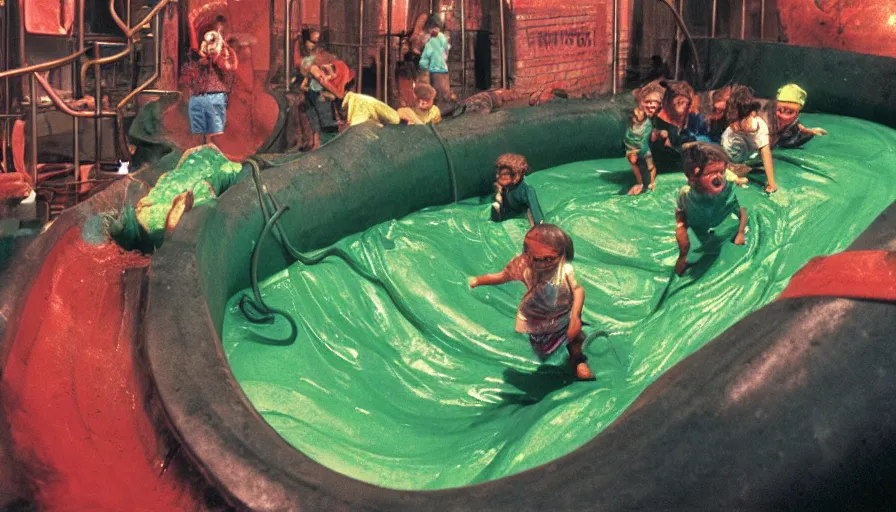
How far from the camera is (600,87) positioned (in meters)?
11.0

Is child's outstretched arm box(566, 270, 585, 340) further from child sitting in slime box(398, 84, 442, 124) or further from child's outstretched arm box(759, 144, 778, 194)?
child sitting in slime box(398, 84, 442, 124)

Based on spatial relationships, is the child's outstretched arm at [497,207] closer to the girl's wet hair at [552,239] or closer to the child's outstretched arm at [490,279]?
the child's outstretched arm at [490,279]

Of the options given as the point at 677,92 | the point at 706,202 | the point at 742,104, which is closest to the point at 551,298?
the point at 706,202

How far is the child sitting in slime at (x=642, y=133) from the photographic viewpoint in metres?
6.29

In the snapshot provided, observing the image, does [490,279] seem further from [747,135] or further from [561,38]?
[561,38]

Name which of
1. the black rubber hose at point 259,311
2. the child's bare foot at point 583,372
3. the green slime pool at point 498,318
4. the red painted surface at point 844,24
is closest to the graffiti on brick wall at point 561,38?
the red painted surface at point 844,24

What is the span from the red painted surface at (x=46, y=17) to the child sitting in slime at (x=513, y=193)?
2.75 m

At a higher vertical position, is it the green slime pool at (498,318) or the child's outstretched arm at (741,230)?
the child's outstretched arm at (741,230)

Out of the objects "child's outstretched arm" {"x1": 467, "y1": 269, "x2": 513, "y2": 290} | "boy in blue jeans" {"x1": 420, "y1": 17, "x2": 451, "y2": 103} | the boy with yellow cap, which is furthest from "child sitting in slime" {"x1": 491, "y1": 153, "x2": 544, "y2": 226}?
"boy in blue jeans" {"x1": 420, "y1": 17, "x2": 451, "y2": 103}

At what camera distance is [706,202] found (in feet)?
17.7

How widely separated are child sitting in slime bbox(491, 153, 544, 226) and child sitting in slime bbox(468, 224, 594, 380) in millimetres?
1177

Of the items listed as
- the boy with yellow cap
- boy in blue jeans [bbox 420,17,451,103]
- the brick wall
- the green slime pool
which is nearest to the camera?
the green slime pool

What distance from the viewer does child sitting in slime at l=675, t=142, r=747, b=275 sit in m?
5.34

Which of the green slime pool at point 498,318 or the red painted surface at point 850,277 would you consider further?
the green slime pool at point 498,318
